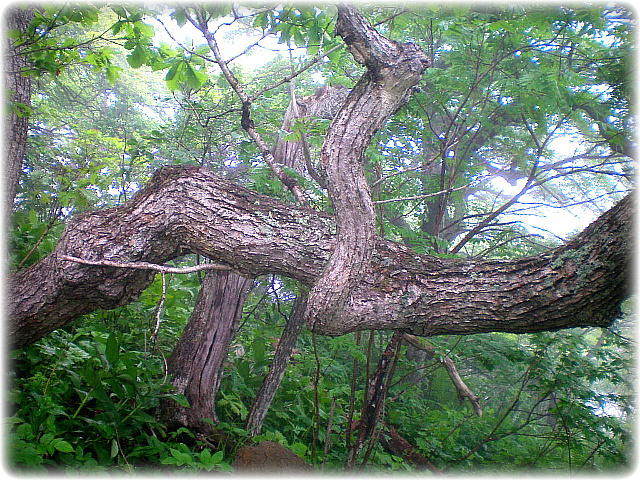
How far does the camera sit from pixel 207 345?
11.7 ft

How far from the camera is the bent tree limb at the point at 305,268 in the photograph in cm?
186

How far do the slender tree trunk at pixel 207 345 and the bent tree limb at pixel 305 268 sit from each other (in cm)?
108

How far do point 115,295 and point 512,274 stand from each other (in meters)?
2.16

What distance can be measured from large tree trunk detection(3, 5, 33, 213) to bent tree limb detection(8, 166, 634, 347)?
101 cm

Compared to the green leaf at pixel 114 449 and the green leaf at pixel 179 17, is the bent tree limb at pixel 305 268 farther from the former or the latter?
the green leaf at pixel 179 17

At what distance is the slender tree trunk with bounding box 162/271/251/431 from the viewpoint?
3494 mm

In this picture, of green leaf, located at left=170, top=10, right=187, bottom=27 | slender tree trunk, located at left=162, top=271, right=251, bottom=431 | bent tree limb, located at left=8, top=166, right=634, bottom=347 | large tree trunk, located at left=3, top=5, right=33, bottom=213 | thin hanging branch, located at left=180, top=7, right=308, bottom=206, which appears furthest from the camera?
slender tree trunk, located at left=162, top=271, right=251, bottom=431

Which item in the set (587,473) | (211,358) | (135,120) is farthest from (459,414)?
(135,120)

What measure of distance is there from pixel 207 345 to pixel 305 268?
167 cm

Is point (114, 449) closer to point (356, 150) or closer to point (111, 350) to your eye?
point (111, 350)

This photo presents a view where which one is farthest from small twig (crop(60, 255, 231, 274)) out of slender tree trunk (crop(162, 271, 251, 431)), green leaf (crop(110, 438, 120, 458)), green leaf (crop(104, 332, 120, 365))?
slender tree trunk (crop(162, 271, 251, 431))

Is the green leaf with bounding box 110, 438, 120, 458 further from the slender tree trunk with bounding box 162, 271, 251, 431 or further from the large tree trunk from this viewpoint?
the large tree trunk

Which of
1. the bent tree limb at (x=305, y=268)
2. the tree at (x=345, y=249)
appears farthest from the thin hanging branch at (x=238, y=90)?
the bent tree limb at (x=305, y=268)

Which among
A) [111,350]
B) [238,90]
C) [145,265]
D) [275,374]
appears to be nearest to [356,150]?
[238,90]
